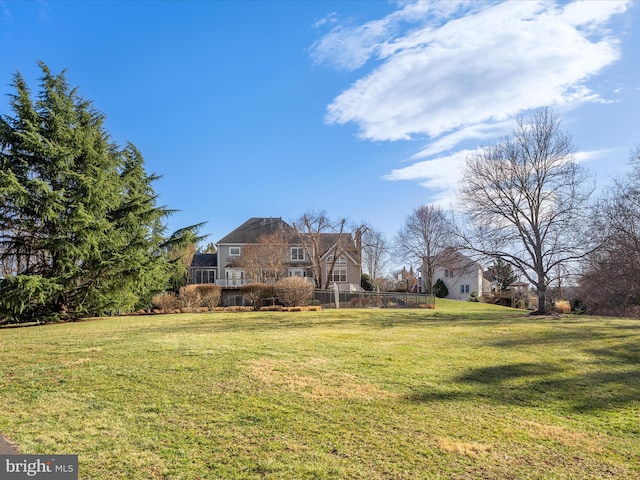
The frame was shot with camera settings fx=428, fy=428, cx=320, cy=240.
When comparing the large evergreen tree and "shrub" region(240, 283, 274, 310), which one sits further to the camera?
"shrub" region(240, 283, 274, 310)

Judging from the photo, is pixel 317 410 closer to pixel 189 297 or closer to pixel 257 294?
pixel 257 294

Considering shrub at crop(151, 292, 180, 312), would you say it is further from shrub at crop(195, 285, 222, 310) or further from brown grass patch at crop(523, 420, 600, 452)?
brown grass patch at crop(523, 420, 600, 452)

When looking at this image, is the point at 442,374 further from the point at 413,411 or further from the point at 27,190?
the point at 27,190

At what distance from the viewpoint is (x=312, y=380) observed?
23.0 ft

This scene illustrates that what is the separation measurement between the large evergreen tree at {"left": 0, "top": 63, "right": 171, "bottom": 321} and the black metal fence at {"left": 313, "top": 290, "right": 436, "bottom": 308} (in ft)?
36.9

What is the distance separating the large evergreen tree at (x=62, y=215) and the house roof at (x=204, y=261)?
26.4m

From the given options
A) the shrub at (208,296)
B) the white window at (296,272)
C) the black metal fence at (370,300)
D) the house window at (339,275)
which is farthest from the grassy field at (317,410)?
Result: the house window at (339,275)

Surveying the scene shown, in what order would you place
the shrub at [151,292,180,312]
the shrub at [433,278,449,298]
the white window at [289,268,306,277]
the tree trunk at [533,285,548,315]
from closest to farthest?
1. the tree trunk at [533,285,548,315]
2. the shrub at [151,292,180,312]
3. the white window at [289,268,306,277]
4. the shrub at [433,278,449,298]

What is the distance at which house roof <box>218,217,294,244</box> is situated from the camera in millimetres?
46156

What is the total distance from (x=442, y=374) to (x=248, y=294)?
63.7ft

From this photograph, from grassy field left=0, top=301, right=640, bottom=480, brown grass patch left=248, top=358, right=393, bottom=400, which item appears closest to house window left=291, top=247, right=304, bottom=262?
grassy field left=0, top=301, right=640, bottom=480

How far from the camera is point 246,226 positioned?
1893 inches

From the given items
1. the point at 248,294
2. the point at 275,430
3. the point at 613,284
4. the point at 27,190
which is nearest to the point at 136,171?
the point at 27,190

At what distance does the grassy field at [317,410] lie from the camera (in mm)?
4176
